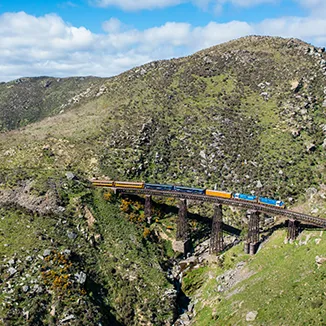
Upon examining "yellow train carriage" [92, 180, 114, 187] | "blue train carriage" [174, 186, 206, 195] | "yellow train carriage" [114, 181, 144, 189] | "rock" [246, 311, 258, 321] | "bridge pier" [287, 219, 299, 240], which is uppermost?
"yellow train carriage" [92, 180, 114, 187]

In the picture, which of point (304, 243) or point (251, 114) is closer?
point (304, 243)

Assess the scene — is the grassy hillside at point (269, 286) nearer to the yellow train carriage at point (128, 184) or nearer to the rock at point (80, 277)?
the rock at point (80, 277)

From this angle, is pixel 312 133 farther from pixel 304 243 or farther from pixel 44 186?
pixel 44 186

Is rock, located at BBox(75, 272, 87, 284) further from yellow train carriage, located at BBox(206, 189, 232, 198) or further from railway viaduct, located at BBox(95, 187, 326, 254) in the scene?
yellow train carriage, located at BBox(206, 189, 232, 198)

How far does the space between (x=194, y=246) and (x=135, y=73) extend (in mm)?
71381

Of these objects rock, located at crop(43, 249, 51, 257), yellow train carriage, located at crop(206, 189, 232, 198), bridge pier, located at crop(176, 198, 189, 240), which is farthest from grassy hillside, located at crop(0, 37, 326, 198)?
rock, located at crop(43, 249, 51, 257)

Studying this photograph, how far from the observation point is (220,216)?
67812 millimetres

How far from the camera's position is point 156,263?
212ft

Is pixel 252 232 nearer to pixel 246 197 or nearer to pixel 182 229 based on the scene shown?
pixel 246 197

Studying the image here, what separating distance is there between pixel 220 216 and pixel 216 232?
3166 millimetres

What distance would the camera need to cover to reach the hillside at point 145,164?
178 ft

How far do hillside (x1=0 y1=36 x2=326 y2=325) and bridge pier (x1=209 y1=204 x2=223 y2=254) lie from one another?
711 cm

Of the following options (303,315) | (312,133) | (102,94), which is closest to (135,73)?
(102,94)

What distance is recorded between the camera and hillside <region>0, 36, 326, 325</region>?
54125 millimetres
